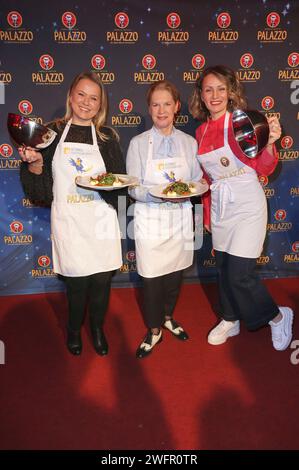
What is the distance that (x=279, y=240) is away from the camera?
3580 millimetres

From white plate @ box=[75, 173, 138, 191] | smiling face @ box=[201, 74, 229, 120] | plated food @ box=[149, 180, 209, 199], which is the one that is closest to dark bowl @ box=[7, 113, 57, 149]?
white plate @ box=[75, 173, 138, 191]

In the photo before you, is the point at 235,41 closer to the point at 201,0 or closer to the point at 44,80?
the point at 201,0

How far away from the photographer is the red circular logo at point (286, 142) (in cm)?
334

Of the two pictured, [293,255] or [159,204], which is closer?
[159,204]

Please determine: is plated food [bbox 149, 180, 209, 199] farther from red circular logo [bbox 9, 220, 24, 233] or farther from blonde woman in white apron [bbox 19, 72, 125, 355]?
red circular logo [bbox 9, 220, 24, 233]

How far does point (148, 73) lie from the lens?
10.1ft

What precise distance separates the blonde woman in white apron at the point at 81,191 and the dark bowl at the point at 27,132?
12cm

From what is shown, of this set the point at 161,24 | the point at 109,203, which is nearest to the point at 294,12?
the point at 161,24

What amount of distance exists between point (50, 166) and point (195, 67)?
5.38 ft

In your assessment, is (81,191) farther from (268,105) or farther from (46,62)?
(268,105)

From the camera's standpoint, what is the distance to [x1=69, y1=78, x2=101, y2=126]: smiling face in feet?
6.84

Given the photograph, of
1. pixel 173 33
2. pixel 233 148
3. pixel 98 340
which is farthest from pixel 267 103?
pixel 98 340

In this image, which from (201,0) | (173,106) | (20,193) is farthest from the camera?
(20,193)
